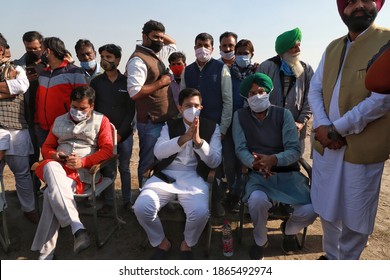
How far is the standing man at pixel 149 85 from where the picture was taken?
383cm

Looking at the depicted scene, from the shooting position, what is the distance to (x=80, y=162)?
3.45m

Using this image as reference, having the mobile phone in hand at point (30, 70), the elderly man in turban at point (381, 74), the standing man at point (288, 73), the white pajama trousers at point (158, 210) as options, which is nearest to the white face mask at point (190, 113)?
the white pajama trousers at point (158, 210)

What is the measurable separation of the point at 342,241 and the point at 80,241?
2563mm

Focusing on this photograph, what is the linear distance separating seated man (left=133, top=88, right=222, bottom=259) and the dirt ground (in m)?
0.48

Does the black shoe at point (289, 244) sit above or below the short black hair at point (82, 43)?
below

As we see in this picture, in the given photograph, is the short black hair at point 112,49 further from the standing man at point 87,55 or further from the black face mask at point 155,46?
the standing man at point 87,55

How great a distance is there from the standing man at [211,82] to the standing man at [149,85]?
0.43 metres

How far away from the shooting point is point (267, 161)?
3311mm

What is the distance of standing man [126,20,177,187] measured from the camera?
12.6 feet

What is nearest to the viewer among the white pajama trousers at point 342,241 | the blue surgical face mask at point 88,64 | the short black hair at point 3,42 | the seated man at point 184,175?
the white pajama trousers at point 342,241

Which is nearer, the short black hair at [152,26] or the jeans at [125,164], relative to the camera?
the short black hair at [152,26]
